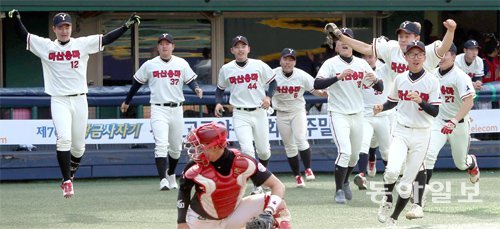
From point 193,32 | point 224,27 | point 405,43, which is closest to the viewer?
point 405,43

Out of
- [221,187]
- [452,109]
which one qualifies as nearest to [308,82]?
[452,109]

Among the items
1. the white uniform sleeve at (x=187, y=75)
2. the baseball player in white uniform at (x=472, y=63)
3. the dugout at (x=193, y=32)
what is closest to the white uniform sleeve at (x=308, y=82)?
the white uniform sleeve at (x=187, y=75)

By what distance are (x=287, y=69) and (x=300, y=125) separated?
70 cm

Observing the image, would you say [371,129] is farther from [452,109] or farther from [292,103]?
[452,109]

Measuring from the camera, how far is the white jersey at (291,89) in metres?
13.4

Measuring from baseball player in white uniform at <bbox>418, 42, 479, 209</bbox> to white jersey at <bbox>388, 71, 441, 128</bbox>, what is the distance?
1.93 ft

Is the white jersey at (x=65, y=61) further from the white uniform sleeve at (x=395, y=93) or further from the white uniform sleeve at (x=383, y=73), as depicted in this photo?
the white uniform sleeve at (x=395, y=93)

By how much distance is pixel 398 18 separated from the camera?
61.6 ft

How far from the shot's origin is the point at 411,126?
980 cm

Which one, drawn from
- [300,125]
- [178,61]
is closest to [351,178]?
[300,125]

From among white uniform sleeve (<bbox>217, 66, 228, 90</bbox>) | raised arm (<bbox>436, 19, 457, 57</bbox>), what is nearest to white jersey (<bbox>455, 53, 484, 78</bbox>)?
white uniform sleeve (<bbox>217, 66, 228, 90</bbox>)

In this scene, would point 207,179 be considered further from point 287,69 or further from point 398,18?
point 398,18

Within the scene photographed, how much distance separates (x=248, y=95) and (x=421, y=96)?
3497 mm
